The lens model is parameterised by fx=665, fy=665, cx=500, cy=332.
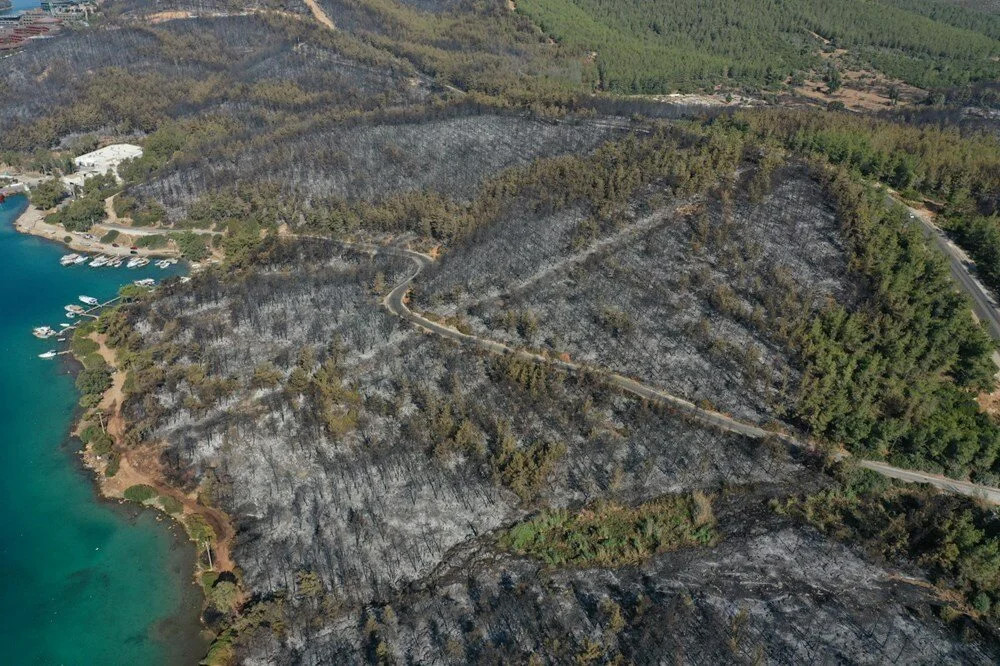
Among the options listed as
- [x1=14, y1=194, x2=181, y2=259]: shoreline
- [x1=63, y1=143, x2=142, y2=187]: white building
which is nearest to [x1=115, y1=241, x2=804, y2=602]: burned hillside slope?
[x1=14, y1=194, x2=181, y2=259]: shoreline

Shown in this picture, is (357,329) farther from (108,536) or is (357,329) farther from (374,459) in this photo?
(108,536)

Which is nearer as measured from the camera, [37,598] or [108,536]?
[37,598]

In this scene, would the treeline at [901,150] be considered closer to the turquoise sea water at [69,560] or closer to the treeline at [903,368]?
the treeline at [903,368]

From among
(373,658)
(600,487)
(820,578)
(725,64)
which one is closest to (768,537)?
(820,578)

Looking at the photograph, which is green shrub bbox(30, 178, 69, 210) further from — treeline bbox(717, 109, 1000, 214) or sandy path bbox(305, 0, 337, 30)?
treeline bbox(717, 109, 1000, 214)

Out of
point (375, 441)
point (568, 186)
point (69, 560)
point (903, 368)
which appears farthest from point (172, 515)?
point (903, 368)

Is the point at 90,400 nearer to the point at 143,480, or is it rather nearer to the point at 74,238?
the point at 143,480

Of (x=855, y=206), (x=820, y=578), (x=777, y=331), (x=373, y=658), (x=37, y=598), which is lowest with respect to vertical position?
(x=37, y=598)

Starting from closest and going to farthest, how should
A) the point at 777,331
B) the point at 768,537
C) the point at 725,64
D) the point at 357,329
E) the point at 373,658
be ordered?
the point at 373,658 → the point at 768,537 → the point at 777,331 → the point at 357,329 → the point at 725,64
